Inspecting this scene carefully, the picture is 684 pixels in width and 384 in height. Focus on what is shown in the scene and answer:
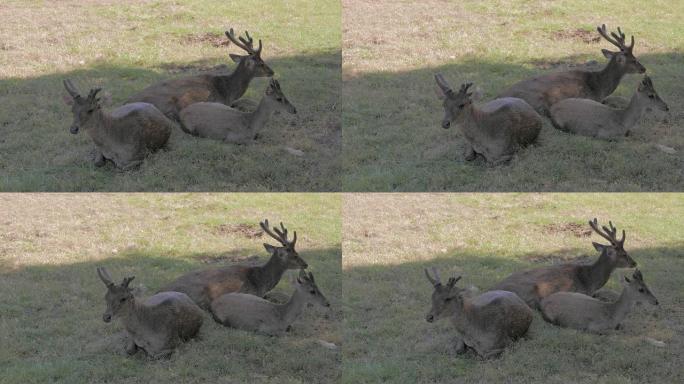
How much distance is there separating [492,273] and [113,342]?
230 inches

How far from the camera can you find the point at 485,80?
18422 millimetres

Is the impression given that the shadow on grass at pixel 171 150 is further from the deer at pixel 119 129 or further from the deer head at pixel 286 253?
the deer head at pixel 286 253

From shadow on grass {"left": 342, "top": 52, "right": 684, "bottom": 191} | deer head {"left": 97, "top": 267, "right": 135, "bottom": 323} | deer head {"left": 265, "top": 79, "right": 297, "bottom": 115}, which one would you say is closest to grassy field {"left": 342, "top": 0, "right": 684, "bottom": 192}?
shadow on grass {"left": 342, "top": 52, "right": 684, "bottom": 191}

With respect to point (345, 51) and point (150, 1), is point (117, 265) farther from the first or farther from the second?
point (150, 1)

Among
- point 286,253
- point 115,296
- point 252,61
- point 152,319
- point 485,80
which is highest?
point 252,61

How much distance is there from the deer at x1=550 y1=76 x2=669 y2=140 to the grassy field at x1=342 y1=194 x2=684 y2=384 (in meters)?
2.44

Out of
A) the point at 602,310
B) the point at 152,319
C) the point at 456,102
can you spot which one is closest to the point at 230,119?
the point at 456,102

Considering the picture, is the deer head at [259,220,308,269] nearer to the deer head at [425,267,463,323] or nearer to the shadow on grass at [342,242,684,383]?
the shadow on grass at [342,242,684,383]

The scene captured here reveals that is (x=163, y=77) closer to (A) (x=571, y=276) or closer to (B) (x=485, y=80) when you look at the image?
(B) (x=485, y=80)

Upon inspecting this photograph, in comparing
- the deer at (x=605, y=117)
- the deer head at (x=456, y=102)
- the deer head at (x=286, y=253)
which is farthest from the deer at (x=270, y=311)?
the deer at (x=605, y=117)

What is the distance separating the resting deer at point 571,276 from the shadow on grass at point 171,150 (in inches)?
114

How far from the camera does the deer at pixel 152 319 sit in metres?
13.6

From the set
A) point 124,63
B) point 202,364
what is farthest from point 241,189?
point 124,63

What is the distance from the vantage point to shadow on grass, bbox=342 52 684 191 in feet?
49.5
